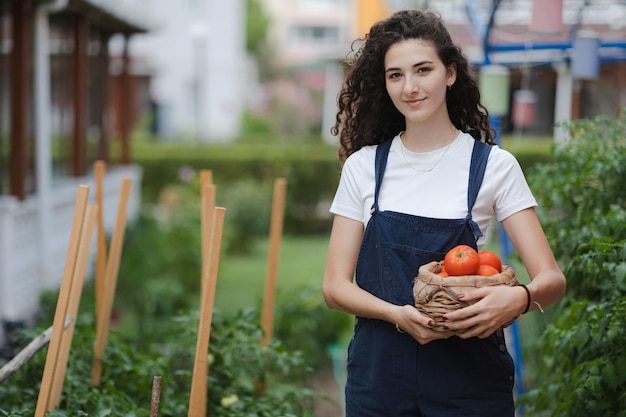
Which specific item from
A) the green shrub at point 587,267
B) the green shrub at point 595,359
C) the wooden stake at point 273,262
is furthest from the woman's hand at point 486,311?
the wooden stake at point 273,262

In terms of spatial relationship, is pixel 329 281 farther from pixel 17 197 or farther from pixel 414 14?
pixel 17 197

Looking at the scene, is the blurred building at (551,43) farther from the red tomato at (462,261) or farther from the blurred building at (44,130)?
the blurred building at (44,130)

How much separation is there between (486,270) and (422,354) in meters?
0.29

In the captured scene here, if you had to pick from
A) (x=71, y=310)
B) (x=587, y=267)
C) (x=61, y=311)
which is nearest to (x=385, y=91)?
(x=587, y=267)

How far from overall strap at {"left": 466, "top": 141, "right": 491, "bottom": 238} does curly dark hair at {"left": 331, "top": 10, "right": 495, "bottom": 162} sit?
0.23 m

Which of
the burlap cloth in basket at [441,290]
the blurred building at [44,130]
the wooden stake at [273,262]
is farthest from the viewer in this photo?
the blurred building at [44,130]

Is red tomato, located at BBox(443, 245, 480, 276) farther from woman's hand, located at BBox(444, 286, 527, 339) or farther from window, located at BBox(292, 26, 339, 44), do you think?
window, located at BBox(292, 26, 339, 44)

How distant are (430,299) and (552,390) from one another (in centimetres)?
165

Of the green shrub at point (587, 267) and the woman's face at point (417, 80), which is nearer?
the woman's face at point (417, 80)

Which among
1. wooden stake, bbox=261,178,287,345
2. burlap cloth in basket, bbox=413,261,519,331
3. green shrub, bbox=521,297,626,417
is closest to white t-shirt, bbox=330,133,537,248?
burlap cloth in basket, bbox=413,261,519,331

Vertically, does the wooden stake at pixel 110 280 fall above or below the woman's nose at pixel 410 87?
below

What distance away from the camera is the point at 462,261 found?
2.16m

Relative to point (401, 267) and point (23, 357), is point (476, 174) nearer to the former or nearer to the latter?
point (401, 267)

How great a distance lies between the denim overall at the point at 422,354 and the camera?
2314 millimetres
